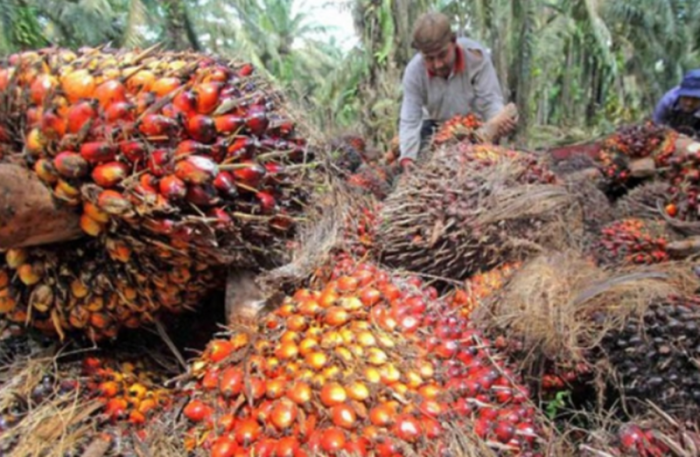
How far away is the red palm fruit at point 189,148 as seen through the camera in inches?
42.1

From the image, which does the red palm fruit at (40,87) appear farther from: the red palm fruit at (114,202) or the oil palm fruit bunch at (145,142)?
the red palm fruit at (114,202)

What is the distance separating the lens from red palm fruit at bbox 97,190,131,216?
40.6 inches

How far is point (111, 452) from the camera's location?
115 cm

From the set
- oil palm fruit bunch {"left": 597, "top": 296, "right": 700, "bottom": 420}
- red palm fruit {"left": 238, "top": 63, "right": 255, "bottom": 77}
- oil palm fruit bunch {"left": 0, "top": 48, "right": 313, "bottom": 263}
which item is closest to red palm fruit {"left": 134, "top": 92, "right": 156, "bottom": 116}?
oil palm fruit bunch {"left": 0, "top": 48, "right": 313, "bottom": 263}

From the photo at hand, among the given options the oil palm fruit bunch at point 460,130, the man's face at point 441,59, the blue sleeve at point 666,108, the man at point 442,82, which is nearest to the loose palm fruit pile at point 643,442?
the oil palm fruit bunch at point 460,130

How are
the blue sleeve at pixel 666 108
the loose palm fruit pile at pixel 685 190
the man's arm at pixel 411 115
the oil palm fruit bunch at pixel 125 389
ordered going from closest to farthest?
the oil palm fruit bunch at pixel 125 389 → the loose palm fruit pile at pixel 685 190 → the man's arm at pixel 411 115 → the blue sleeve at pixel 666 108

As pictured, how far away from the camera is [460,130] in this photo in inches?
120

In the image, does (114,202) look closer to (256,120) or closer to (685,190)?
(256,120)

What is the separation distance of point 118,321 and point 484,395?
0.82 metres

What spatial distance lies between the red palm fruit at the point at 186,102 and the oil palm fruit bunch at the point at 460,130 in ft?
6.44

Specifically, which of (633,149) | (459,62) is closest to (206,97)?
(459,62)

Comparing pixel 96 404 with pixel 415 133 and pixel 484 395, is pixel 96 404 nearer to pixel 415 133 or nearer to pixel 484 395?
pixel 484 395

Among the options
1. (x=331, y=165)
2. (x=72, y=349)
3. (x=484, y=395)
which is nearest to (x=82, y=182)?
(x=72, y=349)

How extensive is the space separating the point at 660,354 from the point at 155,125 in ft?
4.18
